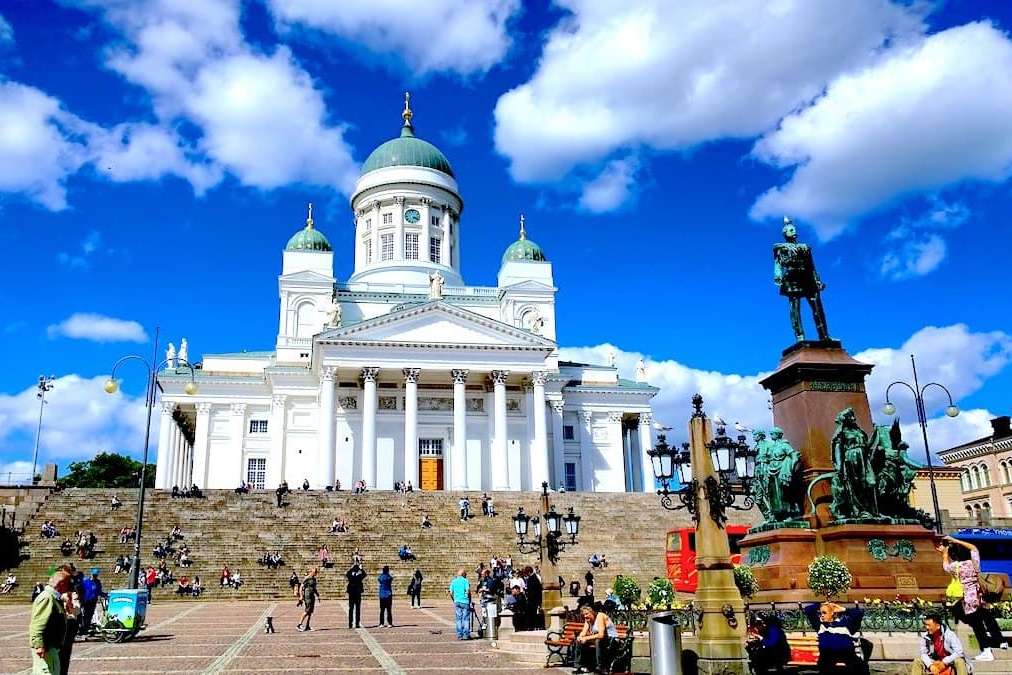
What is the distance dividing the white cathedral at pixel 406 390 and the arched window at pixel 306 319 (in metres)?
0.11

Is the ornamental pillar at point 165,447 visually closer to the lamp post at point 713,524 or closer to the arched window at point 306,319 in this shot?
the arched window at point 306,319

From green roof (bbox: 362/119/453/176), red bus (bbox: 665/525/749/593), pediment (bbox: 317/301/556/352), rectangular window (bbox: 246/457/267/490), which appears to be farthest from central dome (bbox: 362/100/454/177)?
red bus (bbox: 665/525/749/593)

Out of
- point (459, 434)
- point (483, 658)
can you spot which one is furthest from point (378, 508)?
point (483, 658)

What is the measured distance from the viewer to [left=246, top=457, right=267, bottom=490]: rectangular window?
59.5 metres

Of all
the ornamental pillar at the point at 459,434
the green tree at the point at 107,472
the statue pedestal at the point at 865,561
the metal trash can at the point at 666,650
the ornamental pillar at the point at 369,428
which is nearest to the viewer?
the metal trash can at the point at 666,650

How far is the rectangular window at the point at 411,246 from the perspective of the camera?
71.1 m

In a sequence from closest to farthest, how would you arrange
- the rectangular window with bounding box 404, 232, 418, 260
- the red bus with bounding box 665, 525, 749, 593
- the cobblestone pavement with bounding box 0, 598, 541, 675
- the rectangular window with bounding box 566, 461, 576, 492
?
the cobblestone pavement with bounding box 0, 598, 541, 675, the red bus with bounding box 665, 525, 749, 593, the rectangular window with bounding box 566, 461, 576, 492, the rectangular window with bounding box 404, 232, 418, 260

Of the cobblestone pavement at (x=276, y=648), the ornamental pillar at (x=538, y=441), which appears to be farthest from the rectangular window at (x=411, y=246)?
Answer: the cobblestone pavement at (x=276, y=648)

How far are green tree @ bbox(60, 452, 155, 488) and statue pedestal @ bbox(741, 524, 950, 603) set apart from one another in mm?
87556

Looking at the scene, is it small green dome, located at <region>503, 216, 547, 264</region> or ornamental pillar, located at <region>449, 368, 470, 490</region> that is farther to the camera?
small green dome, located at <region>503, 216, 547, 264</region>

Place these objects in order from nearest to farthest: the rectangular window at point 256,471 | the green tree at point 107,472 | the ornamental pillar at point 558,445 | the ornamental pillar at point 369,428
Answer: the ornamental pillar at point 369,428 → the rectangular window at point 256,471 → the ornamental pillar at point 558,445 → the green tree at point 107,472

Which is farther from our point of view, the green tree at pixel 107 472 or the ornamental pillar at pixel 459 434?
the green tree at pixel 107 472

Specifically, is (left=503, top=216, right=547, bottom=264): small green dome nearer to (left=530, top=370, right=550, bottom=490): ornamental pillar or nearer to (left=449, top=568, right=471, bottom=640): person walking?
(left=530, top=370, right=550, bottom=490): ornamental pillar

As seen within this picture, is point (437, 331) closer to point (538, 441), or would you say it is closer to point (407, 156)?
point (538, 441)
